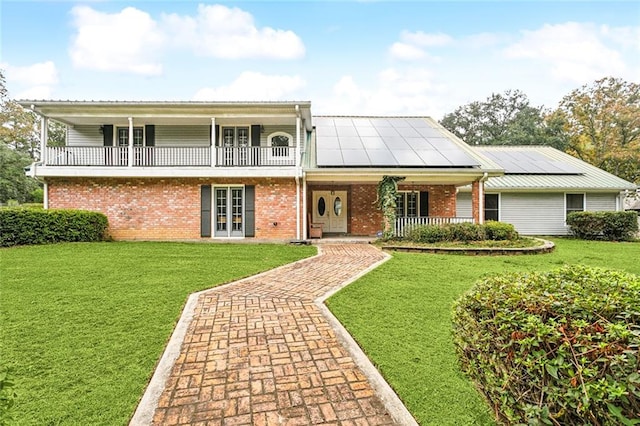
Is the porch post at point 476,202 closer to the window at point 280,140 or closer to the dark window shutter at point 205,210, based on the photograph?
the window at point 280,140

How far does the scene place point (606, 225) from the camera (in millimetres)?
13852

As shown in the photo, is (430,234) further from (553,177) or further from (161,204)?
(161,204)

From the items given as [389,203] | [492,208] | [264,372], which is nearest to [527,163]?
[492,208]

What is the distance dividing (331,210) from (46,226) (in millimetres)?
10520

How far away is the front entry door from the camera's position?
15.0m

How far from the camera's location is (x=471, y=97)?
37.4 metres

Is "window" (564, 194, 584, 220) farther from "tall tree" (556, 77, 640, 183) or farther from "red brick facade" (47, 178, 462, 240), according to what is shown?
"red brick facade" (47, 178, 462, 240)

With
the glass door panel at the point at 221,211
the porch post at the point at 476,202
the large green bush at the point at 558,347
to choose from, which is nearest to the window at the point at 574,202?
the porch post at the point at 476,202

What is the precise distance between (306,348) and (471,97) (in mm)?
41287

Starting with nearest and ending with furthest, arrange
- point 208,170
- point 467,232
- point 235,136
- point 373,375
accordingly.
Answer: point 373,375
point 467,232
point 208,170
point 235,136

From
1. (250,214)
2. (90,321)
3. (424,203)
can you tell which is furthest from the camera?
(424,203)

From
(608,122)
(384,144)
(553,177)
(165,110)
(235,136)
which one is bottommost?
(553,177)

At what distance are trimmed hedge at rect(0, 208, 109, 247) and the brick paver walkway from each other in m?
8.49

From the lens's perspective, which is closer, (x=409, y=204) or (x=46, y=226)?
(x=46, y=226)
